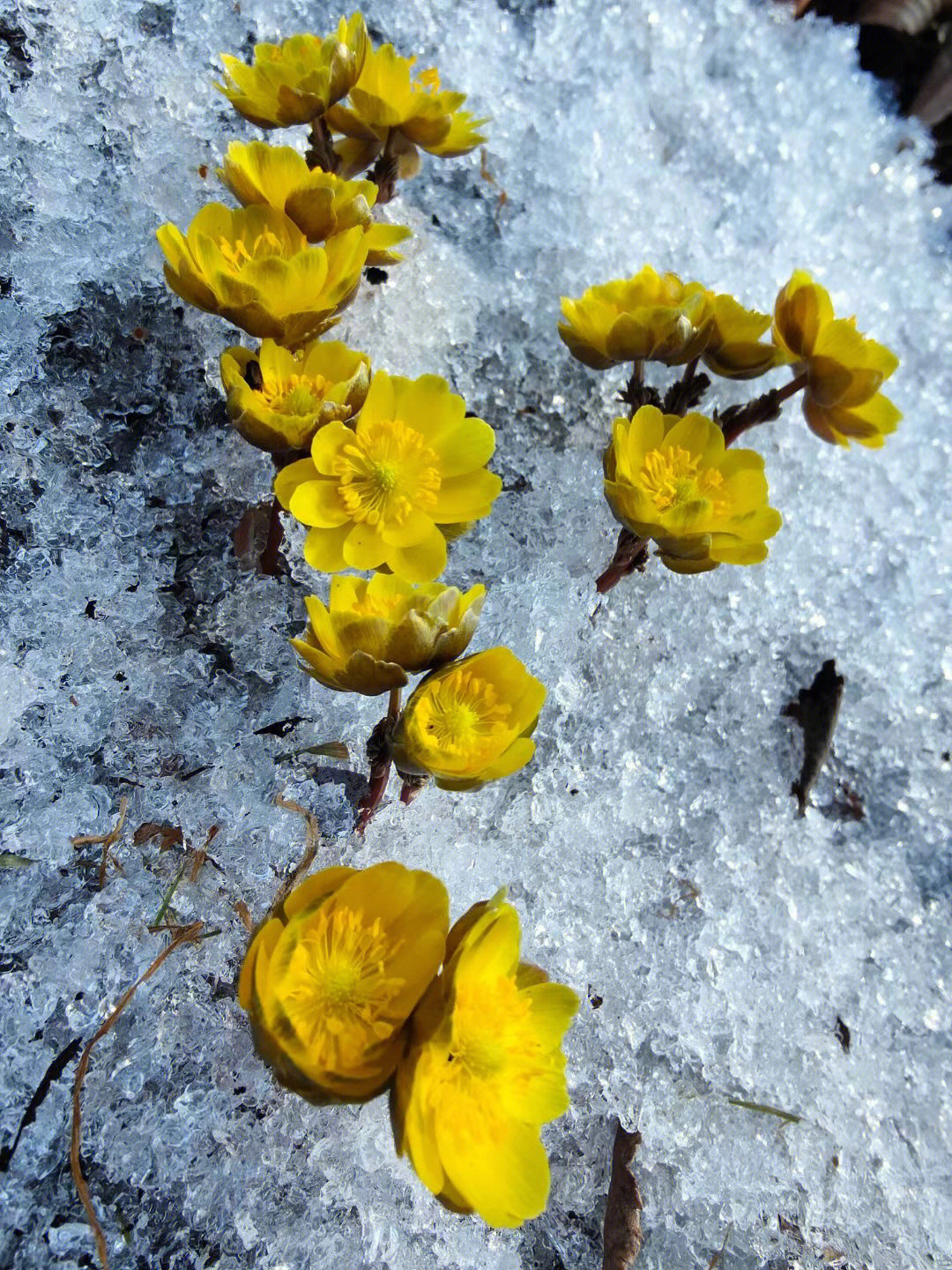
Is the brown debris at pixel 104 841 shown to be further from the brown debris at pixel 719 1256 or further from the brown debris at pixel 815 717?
the brown debris at pixel 815 717

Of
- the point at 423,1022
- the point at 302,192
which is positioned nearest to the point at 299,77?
the point at 302,192

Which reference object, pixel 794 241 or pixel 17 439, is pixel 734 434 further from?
pixel 17 439

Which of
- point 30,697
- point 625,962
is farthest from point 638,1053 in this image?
point 30,697

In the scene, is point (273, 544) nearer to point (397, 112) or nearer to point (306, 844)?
point (306, 844)

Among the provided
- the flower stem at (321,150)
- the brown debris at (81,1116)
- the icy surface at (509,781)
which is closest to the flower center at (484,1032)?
the icy surface at (509,781)

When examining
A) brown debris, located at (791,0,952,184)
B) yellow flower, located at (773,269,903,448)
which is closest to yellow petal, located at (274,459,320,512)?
yellow flower, located at (773,269,903,448)
